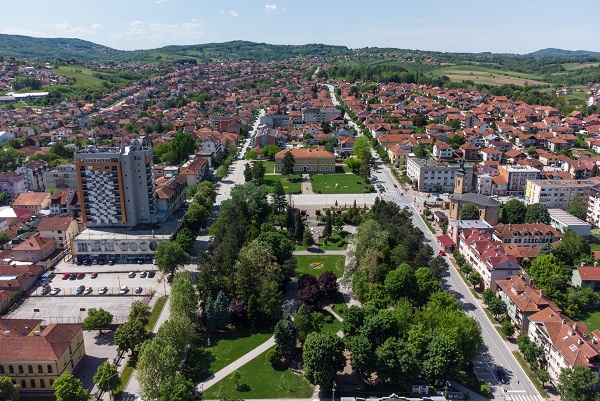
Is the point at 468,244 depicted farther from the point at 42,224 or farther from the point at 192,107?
the point at 192,107

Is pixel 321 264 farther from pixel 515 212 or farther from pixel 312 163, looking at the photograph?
pixel 312 163

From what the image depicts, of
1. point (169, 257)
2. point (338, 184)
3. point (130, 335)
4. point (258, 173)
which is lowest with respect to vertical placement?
point (130, 335)

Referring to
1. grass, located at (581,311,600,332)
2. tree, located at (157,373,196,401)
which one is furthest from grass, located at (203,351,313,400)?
grass, located at (581,311,600,332)

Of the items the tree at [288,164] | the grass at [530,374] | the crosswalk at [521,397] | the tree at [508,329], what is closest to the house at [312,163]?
the tree at [288,164]

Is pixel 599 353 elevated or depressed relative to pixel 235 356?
elevated

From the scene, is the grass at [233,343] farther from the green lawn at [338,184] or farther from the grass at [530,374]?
the green lawn at [338,184]

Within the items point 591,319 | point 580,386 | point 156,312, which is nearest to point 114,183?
point 156,312

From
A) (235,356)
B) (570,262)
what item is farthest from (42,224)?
(570,262)

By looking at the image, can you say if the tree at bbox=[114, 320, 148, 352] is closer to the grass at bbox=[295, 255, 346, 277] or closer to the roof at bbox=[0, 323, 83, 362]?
the roof at bbox=[0, 323, 83, 362]
